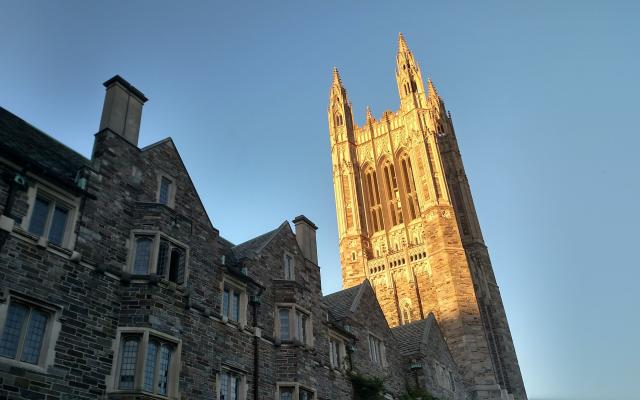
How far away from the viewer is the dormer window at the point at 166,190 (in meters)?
18.2

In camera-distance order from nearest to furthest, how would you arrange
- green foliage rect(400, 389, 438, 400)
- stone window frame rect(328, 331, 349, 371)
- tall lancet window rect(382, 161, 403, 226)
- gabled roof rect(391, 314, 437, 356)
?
stone window frame rect(328, 331, 349, 371) < green foliage rect(400, 389, 438, 400) < gabled roof rect(391, 314, 437, 356) < tall lancet window rect(382, 161, 403, 226)

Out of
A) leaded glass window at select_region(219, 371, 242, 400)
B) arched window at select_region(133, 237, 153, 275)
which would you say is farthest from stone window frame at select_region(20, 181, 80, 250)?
leaded glass window at select_region(219, 371, 242, 400)

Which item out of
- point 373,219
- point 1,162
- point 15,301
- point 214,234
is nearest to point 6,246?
point 15,301

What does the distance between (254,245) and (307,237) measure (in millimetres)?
3235

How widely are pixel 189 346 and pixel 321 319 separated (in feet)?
25.6

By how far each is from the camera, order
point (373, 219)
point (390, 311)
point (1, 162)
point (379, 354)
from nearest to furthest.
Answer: point (1, 162)
point (379, 354)
point (390, 311)
point (373, 219)

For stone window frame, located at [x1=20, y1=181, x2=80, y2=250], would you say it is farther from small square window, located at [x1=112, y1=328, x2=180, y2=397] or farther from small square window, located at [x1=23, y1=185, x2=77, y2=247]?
small square window, located at [x1=112, y1=328, x2=180, y2=397]

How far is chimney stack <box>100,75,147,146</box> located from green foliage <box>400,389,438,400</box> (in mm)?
17461

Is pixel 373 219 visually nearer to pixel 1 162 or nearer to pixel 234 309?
pixel 234 309

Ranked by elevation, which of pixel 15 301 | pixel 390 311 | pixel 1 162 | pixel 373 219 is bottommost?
pixel 15 301

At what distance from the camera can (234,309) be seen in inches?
751

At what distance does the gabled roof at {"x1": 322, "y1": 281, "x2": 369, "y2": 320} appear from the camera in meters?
26.4

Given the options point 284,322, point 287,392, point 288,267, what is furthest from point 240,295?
point 288,267

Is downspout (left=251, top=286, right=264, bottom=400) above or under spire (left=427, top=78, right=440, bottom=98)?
under
